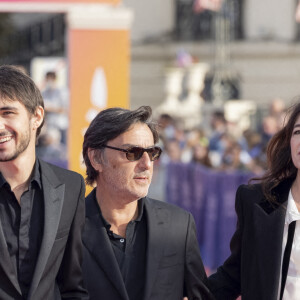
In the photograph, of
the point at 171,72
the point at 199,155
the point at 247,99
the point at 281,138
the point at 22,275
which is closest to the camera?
the point at 22,275

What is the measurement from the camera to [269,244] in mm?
4336

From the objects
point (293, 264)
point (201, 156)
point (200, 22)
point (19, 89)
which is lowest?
point (201, 156)

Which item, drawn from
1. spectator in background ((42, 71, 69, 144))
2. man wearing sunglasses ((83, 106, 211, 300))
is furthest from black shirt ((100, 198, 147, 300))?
spectator in background ((42, 71, 69, 144))

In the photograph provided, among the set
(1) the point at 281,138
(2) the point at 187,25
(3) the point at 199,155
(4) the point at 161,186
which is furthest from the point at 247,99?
(1) the point at 281,138

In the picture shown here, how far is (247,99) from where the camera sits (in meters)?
28.1

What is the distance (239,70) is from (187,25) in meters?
2.34

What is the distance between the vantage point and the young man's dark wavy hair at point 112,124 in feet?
14.5

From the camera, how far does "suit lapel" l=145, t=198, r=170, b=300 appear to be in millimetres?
4234

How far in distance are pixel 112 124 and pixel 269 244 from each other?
2.95ft

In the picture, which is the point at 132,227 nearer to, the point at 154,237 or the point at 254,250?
the point at 154,237

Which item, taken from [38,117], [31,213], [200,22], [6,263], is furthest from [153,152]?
[200,22]

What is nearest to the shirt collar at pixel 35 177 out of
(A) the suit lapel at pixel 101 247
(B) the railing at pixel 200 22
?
(A) the suit lapel at pixel 101 247

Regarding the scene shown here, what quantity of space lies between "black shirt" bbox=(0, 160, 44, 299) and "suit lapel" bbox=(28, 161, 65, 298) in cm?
3

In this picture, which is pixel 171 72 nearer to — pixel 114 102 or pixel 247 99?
pixel 247 99
